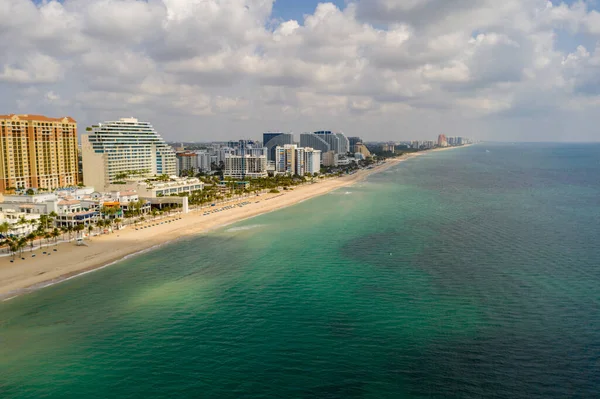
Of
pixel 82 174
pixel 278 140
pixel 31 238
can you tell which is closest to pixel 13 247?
pixel 31 238

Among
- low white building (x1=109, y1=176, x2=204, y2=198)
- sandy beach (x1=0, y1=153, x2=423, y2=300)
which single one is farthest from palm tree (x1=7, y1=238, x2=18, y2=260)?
low white building (x1=109, y1=176, x2=204, y2=198)

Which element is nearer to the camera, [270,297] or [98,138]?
[270,297]

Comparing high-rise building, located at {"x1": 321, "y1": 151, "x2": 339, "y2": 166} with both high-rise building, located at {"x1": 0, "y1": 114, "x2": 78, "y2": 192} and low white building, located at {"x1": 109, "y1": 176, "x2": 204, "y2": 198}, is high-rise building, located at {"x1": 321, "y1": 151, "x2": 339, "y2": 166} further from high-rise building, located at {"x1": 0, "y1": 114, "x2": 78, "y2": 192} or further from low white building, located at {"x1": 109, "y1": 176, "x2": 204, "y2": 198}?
high-rise building, located at {"x1": 0, "y1": 114, "x2": 78, "y2": 192}

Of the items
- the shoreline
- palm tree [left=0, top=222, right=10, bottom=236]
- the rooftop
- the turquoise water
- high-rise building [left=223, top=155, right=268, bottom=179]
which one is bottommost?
the turquoise water

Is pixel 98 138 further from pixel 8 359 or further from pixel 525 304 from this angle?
pixel 525 304

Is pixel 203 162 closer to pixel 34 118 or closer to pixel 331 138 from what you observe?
pixel 34 118

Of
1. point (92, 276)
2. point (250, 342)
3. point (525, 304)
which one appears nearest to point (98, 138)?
point (92, 276)
